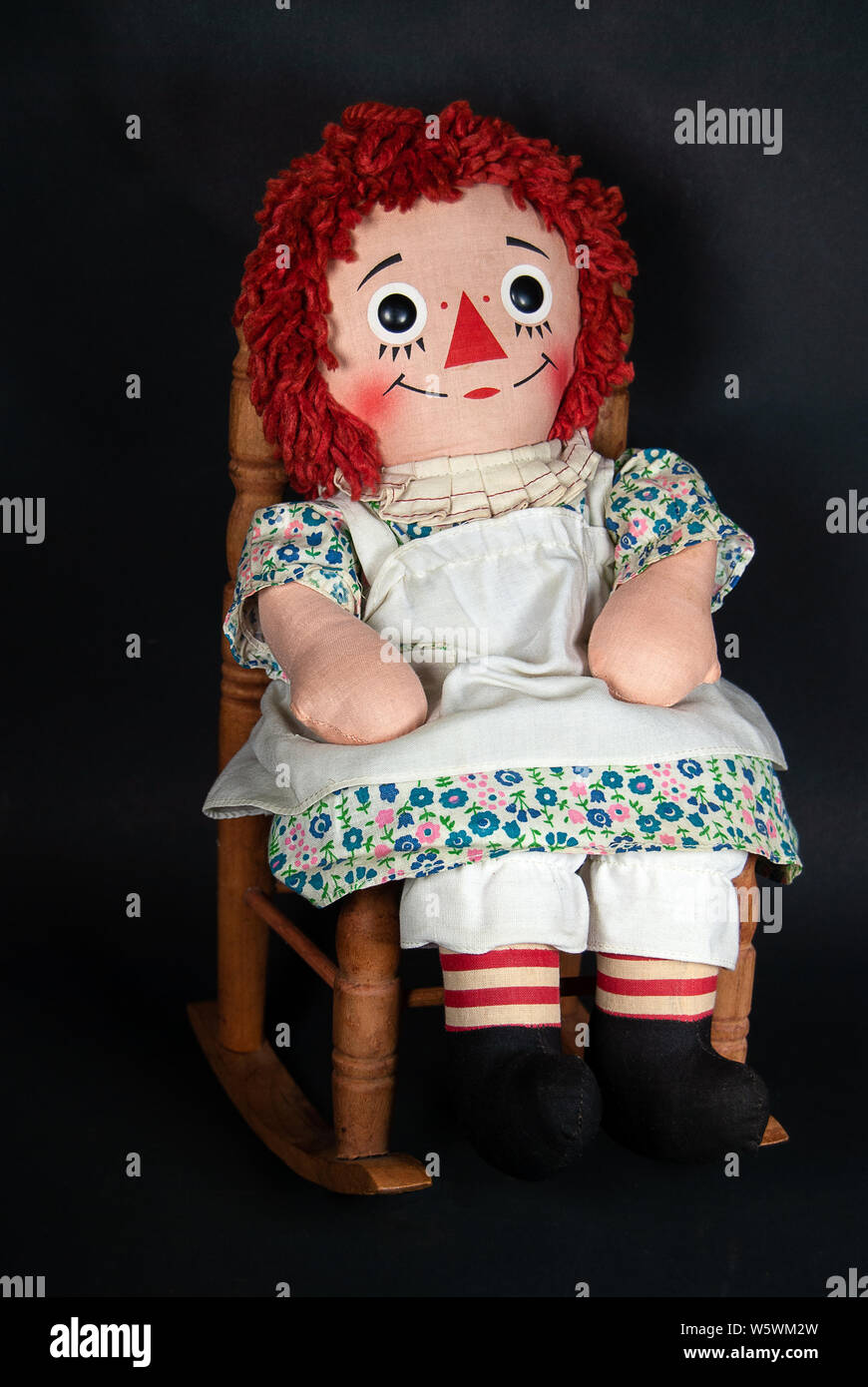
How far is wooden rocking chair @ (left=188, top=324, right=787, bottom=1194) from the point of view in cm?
147

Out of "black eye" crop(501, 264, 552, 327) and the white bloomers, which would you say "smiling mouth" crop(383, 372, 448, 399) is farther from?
the white bloomers

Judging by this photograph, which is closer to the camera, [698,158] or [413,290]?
[413,290]

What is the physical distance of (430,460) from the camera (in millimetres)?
1583

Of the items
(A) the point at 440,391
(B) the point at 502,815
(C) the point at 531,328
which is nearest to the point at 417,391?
(A) the point at 440,391

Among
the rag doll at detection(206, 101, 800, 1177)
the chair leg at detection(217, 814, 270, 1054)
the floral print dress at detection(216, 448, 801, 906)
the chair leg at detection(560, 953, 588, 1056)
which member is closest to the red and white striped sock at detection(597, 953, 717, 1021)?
the rag doll at detection(206, 101, 800, 1177)

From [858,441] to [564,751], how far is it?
784mm

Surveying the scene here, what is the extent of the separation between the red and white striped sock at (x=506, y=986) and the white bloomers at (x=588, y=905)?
0.04 ft

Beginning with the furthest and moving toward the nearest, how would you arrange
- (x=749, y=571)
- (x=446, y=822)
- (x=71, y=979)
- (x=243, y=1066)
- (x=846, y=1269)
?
(x=749, y=571), (x=71, y=979), (x=243, y=1066), (x=846, y=1269), (x=446, y=822)

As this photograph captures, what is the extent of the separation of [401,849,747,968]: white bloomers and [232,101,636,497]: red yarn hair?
0.40 m

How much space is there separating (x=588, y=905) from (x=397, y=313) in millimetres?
550

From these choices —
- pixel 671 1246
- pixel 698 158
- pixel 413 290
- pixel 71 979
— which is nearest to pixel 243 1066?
pixel 71 979

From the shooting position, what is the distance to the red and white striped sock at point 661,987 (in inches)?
56.8

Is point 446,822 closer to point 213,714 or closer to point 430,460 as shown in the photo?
point 430,460

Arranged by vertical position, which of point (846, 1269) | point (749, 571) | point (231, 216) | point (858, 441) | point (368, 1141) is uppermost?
point (231, 216)
